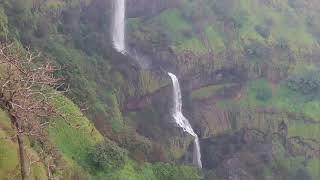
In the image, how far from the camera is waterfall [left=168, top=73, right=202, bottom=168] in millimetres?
32562

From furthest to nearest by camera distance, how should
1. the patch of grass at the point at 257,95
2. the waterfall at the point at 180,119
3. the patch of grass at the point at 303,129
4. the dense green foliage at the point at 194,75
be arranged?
the patch of grass at the point at 257,95 < the patch of grass at the point at 303,129 < the waterfall at the point at 180,119 < the dense green foliage at the point at 194,75

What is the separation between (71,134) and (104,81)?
8.76 m

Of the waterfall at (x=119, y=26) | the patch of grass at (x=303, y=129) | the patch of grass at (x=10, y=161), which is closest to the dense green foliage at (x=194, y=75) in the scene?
the patch of grass at (x=303, y=129)

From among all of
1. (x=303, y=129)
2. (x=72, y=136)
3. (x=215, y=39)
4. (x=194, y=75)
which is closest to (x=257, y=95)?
(x=303, y=129)

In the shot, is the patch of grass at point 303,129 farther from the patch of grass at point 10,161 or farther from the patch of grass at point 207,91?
the patch of grass at point 10,161

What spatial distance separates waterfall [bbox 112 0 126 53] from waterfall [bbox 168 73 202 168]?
172 inches

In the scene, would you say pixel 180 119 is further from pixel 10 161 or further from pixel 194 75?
pixel 10 161

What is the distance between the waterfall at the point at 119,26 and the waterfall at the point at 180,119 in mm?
4365

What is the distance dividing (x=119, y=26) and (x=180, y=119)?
26.0 feet

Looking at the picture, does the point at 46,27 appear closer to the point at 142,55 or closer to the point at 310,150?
the point at 142,55

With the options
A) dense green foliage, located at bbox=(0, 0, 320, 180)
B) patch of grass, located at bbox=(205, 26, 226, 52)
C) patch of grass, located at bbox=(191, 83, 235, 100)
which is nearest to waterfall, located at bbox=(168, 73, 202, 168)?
dense green foliage, located at bbox=(0, 0, 320, 180)

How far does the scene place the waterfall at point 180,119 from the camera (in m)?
32.6

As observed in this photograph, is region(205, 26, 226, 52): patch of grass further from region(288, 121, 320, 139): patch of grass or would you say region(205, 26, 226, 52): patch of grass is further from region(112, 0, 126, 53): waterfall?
region(288, 121, 320, 139): patch of grass

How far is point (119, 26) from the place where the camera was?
3672 cm
